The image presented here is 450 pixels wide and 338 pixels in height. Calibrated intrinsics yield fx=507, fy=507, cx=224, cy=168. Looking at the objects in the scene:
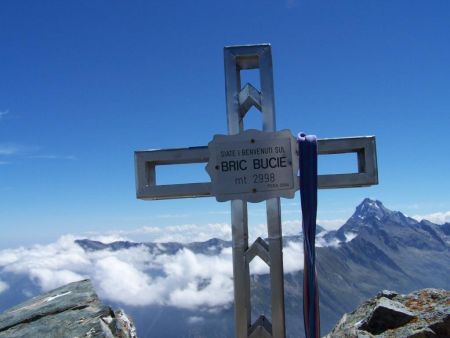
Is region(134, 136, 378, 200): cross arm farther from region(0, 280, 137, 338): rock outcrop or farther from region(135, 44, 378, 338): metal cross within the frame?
region(0, 280, 137, 338): rock outcrop

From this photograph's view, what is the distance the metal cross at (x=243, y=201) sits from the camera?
19.7 feet

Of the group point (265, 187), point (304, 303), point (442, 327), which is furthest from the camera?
point (442, 327)

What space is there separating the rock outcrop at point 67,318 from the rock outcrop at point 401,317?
10.0ft

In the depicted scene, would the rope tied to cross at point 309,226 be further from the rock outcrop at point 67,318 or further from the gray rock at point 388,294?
the gray rock at point 388,294

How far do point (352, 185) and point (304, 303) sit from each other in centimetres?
156

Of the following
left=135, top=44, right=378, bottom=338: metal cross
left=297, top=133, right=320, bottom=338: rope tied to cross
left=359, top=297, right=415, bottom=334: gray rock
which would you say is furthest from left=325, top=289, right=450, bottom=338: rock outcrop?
left=135, top=44, right=378, bottom=338: metal cross

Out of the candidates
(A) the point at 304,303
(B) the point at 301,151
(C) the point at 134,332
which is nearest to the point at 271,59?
(B) the point at 301,151

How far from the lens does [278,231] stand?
19.7 feet

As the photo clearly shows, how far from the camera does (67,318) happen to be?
5.50 m

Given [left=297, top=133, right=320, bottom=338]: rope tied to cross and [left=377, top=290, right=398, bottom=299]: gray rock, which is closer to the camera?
[left=297, top=133, right=320, bottom=338]: rope tied to cross

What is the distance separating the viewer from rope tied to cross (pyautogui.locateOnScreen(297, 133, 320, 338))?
17.7ft

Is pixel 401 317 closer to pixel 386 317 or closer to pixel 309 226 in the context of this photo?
pixel 386 317

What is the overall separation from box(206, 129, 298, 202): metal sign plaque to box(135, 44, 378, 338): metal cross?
0.44ft

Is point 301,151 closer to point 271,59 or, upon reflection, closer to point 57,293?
point 271,59
